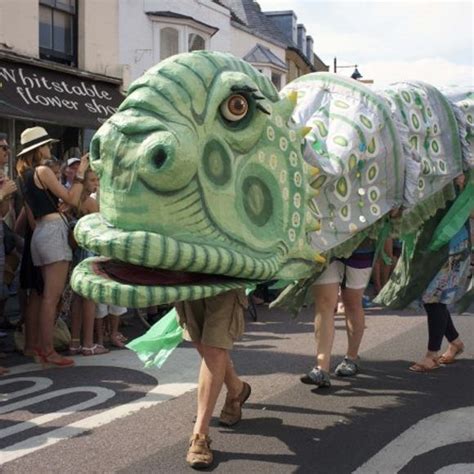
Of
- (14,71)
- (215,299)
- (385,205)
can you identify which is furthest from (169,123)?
(14,71)

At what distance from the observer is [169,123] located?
2.92 metres

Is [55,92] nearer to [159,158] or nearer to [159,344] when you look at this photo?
[159,344]

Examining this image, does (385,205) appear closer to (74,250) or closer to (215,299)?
(215,299)

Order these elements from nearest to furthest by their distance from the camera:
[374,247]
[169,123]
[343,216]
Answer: [169,123]
[343,216]
[374,247]

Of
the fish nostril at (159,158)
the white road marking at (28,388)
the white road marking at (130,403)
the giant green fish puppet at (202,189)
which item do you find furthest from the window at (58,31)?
the fish nostril at (159,158)

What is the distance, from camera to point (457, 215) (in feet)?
16.9

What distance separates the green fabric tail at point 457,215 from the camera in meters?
5.10

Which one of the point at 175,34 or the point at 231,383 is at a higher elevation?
the point at 175,34

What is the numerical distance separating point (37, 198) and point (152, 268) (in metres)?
2.88

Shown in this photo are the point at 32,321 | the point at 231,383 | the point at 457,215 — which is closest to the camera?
the point at 231,383

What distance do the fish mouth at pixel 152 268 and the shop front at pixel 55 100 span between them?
25.1 feet

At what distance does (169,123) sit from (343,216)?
1.49 metres

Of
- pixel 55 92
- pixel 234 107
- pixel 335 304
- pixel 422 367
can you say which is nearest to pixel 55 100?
pixel 55 92

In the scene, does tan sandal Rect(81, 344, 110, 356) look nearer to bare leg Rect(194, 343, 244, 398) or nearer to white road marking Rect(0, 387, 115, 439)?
white road marking Rect(0, 387, 115, 439)
